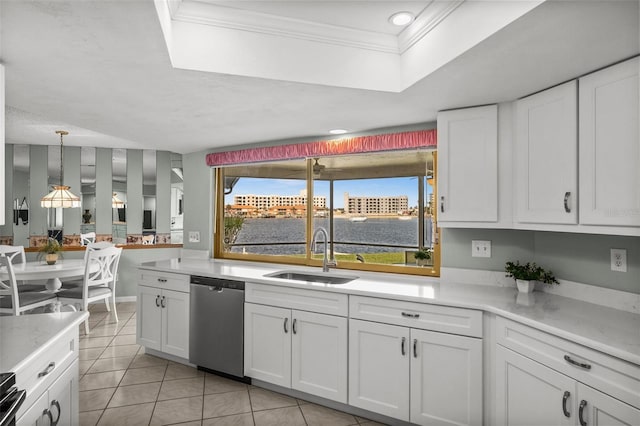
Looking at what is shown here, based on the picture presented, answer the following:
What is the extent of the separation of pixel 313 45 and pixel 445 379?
2.05 meters

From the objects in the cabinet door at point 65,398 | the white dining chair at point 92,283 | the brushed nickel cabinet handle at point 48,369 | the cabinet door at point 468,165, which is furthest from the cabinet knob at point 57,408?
the white dining chair at point 92,283

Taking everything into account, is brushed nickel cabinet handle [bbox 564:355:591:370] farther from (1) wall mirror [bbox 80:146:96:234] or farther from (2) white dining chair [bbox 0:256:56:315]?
(1) wall mirror [bbox 80:146:96:234]

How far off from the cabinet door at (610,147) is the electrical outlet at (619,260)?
A: 0.34 metres

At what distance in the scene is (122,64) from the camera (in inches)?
72.7

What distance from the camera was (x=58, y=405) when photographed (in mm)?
1521

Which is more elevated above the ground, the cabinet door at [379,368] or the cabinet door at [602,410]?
the cabinet door at [602,410]

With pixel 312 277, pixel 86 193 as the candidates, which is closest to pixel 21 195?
pixel 86 193

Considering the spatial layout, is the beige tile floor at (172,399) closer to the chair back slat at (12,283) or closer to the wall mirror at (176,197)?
the chair back slat at (12,283)

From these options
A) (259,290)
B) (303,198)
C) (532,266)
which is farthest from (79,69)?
(532,266)

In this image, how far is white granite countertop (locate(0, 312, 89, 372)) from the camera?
1.27 m

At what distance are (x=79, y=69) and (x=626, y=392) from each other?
110 inches

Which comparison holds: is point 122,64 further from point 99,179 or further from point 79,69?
point 99,179

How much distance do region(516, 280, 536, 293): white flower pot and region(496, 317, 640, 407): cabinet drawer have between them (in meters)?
0.47

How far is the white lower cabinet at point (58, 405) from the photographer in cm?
133
